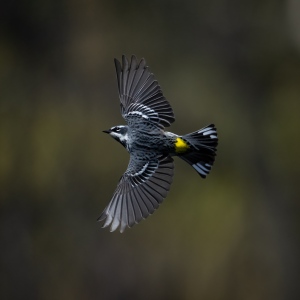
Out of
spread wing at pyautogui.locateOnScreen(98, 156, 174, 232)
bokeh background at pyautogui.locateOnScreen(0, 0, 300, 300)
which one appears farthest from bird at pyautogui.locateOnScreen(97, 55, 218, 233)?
bokeh background at pyautogui.locateOnScreen(0, 0, 300, 300)

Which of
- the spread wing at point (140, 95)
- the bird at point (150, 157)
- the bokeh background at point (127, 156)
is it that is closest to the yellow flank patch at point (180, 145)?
the bird at point (150, 157)

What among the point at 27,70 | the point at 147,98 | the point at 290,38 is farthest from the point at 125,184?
the point at 290,38

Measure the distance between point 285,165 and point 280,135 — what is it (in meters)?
0.39

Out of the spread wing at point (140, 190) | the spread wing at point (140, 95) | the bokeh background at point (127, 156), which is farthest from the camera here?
the bokeh background at point (127, 156)

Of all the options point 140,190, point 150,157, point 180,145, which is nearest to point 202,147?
point 180,145

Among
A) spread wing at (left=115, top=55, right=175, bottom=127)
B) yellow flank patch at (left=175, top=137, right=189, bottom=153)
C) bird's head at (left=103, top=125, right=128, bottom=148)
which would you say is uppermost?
spread wing at (left=115, top=55, right=175, bottom=127)

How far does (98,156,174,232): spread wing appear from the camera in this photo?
5.68m

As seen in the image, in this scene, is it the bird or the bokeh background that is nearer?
the bird

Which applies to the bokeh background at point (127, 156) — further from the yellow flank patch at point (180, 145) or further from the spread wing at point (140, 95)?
the yellow flank patch at point (180, 145)

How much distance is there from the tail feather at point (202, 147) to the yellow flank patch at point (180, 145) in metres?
0.03

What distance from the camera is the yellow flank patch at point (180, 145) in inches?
227

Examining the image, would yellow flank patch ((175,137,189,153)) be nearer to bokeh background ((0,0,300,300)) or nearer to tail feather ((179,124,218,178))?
tail feather ((179,124,218,178))

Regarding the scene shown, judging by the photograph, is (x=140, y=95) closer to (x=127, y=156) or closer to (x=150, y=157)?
(x=150, y=157)

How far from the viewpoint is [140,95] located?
6.25 metres
